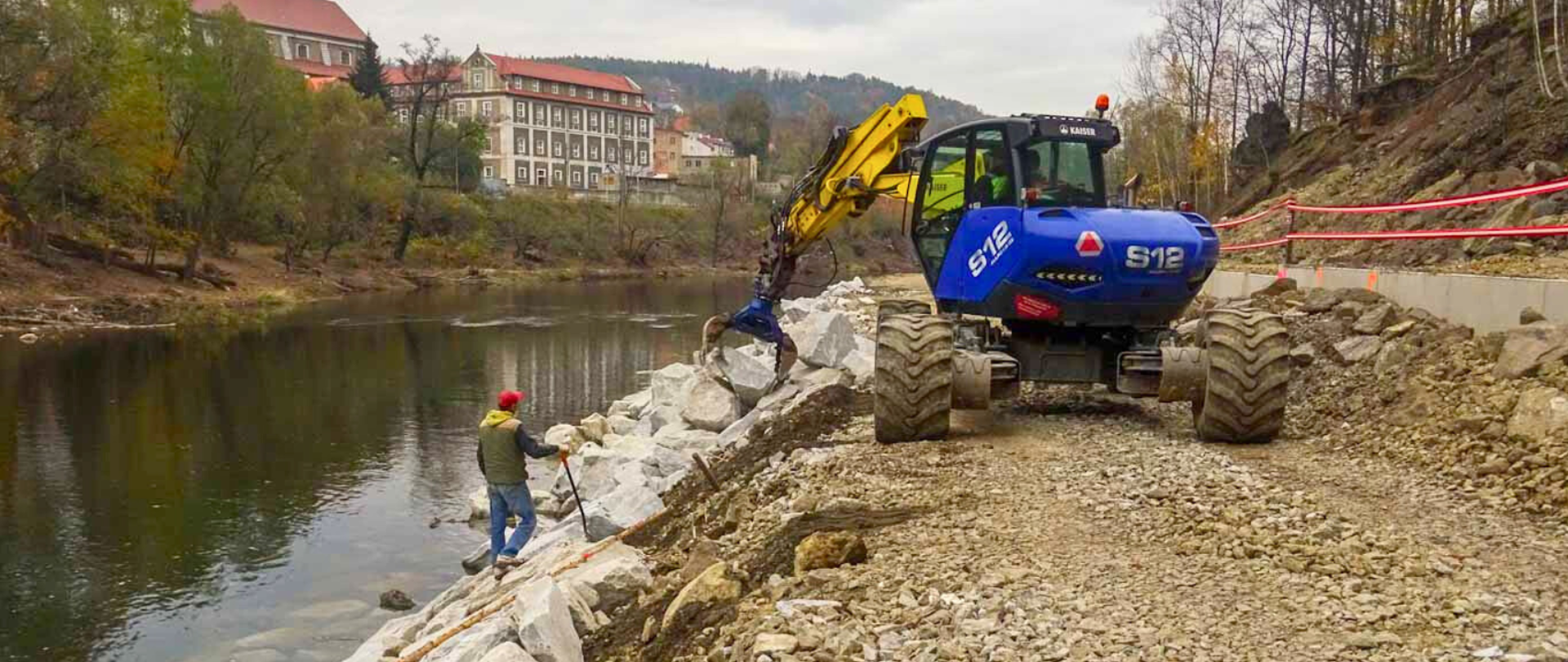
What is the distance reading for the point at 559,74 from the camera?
11062 centimetres

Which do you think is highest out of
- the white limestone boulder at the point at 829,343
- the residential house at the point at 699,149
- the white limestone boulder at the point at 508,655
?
the residential house at the point at 699,149

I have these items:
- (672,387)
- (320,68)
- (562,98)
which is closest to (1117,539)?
(672,387)

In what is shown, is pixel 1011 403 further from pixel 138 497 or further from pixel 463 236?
pixel 463 236

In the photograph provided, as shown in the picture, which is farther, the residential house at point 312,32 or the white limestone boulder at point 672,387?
the residential house at point 312,32

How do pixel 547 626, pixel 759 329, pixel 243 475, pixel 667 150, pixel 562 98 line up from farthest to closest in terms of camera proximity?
pixel 667 150 → pixel 562 98 → pixel 243 475 → pixel 759 329 → pixel 547 626

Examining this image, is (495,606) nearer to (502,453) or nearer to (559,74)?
(502,453)

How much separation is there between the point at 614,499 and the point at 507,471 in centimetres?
108

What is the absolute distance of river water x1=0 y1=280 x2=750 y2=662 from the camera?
1016 centimetres

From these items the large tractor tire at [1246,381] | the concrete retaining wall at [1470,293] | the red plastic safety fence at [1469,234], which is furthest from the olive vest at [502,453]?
the red plastic safety fence at [1469,234]

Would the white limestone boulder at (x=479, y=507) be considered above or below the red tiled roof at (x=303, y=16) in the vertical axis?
below

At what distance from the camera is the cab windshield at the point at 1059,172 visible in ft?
30.7

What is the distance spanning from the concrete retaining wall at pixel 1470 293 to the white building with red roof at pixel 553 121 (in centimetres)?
9132

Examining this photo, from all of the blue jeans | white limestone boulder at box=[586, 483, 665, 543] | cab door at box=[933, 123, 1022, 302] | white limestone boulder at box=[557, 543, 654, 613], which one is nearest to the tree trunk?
the blue jeans

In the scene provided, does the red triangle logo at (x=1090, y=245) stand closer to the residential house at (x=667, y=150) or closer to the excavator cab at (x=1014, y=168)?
the excavator cab at (x=1014, y=168)
